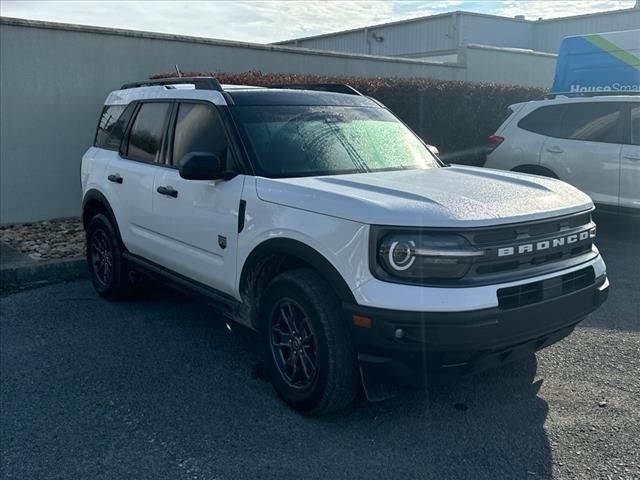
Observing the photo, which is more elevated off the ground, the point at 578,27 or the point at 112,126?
the point at 578,27

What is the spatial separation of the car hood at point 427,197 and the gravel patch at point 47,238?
13.8 feet

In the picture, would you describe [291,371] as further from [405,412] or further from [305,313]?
[405,412]

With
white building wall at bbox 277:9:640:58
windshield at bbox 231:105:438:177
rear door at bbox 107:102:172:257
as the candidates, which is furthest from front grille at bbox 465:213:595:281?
white building wall at bbox 277:9:640:58

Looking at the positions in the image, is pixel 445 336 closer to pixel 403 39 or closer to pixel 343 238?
pixel 343 238

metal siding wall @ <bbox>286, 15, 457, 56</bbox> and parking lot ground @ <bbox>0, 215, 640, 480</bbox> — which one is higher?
metal siding wall @ <bbox>286, 15, 457, 56</bbox>

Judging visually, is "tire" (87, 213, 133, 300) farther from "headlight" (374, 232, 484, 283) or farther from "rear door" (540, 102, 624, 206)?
"rear door" (540, 102, 624, 206)

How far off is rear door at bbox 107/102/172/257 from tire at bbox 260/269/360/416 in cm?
164

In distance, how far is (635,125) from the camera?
768cm

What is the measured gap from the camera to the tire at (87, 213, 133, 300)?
18.7 ft

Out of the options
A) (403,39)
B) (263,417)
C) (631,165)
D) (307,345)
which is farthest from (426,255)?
(403,39)

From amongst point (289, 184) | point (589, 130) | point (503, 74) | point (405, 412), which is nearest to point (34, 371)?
point (289, 184)

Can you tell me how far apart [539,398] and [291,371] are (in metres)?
1.52

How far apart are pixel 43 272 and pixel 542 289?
5.18 meters

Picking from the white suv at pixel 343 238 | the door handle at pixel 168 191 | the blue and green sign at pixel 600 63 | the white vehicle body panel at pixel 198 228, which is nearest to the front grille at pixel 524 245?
the white suv at pixel 343 238
